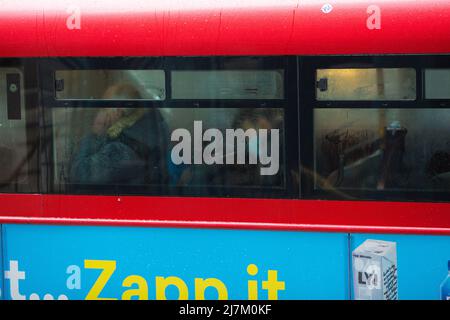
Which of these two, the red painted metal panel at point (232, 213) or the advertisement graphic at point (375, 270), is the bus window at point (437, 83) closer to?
the red painted metal panel at point (232, 213)

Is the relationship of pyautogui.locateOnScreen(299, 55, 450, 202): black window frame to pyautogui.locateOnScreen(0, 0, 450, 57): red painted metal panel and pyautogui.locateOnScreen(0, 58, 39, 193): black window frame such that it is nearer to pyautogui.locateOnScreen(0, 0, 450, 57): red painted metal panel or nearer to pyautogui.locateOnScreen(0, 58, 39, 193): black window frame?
pyautogui.locateOnScreen(0, 0, 450, 57): red painted metal panel

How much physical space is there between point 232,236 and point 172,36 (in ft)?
4.07

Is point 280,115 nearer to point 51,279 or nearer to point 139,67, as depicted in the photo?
point 139,67

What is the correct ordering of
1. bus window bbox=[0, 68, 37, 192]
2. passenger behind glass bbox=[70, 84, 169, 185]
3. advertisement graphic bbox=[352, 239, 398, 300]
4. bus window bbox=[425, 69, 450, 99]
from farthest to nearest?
bus window bbox=[0, 68, 37, 192] → passenger behind glass bbox=[70, 84, 169, 185] → advertisement graphic bbox=[352, 239, 398, 300] → bus window bbox=[425, 69, 450, 99]

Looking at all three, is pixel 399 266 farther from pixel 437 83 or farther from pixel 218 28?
pixel 218 28

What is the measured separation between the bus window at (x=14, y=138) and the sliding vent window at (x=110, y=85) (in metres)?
0.28

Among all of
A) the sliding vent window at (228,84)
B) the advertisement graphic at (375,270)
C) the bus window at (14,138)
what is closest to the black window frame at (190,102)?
the sliding vent window at (228,84)

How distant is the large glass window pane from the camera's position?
3895mm

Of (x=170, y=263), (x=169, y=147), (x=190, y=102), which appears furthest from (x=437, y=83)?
(x=170, y=263)

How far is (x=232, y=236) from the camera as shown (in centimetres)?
392

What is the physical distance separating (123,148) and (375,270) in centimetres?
167

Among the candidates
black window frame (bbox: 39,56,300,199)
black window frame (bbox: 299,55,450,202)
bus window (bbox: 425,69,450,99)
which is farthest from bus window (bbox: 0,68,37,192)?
bus window (bbox: 425,69,450,99)

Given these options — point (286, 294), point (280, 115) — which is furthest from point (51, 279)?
point (280, 115)

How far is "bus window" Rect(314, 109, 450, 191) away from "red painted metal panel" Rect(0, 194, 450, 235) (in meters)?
0.13
